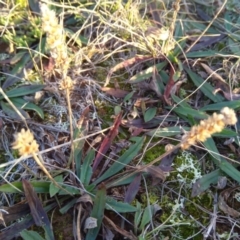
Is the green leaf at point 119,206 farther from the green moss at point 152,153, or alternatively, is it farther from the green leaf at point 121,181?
the green moss at point 152,153

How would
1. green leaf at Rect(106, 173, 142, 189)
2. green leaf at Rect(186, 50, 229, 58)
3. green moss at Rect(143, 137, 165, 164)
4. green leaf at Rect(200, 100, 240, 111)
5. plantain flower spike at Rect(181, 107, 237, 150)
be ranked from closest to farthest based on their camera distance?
1. plantain flower spike at Rect(181, 107, 237, 150)
2. green leaf at Rect(106, 173, 142, 189)
3. green moss at Rect(143, 137, 165, 164)
4. green leaf at Rect(200, 100, 240, 111)
5. green leaf at Rect(186, 50, 229, 58)

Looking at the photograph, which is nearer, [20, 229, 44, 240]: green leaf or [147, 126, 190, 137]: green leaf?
[20, 229, 44, 240]: green leaf

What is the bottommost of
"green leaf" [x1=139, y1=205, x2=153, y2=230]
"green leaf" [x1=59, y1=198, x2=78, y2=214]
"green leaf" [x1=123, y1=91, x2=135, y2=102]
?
"green leaf" [x1=139, y1=205, x2=153, y2=230]

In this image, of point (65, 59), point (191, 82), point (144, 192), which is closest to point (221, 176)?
point (144, 192)

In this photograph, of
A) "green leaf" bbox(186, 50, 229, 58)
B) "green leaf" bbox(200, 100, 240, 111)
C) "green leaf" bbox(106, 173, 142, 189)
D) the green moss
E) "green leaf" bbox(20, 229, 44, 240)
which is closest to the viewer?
"green leaf" bbox(20, 229, 44, 240)

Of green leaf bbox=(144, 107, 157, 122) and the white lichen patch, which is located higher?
green leaf bbox=(144, 107, 157, 122)

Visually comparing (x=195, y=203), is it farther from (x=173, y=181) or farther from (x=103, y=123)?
(x=103, y=123)

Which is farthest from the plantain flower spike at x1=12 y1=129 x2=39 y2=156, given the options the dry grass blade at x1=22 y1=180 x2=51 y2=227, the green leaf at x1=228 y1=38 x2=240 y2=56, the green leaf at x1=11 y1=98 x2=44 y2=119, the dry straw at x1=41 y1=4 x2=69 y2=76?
the green leaf at x1=228 y1=38 x2=240 y2=56

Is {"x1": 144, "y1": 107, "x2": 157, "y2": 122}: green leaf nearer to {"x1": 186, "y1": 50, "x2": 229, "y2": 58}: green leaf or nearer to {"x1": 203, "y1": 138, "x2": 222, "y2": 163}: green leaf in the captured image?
{"x1": 203, "y1": 138, "x2": 222, "y2": 163}: green leaf
